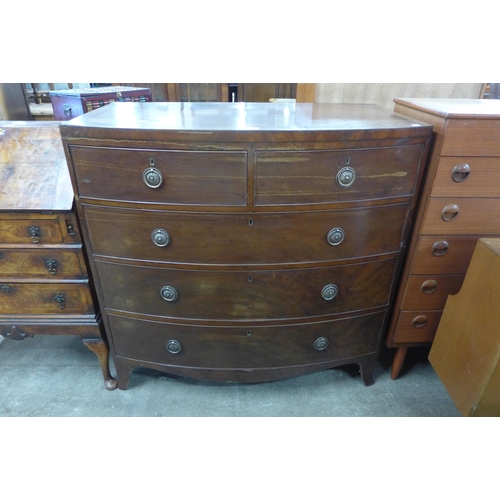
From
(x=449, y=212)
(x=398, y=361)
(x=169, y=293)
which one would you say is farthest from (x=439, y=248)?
(x=169, y=293)

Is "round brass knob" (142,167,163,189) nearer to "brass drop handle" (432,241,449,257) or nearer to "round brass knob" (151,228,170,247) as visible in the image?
"round brass knob" (151,228,170,247)

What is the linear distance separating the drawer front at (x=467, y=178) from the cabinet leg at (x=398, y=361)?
2.34 ft

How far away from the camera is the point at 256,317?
1306 millimetres

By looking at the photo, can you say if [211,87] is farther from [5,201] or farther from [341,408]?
[341,408]

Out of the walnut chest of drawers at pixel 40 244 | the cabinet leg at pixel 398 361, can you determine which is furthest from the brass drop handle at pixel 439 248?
the walnut chest of drawers at pixel 40 244

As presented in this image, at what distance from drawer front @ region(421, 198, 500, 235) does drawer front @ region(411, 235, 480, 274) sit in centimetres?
3

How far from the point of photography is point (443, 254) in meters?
1.30

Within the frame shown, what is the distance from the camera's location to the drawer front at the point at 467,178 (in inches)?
45.4

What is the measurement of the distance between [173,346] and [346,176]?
871 millimetres

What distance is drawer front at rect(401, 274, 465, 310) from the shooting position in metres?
1.36

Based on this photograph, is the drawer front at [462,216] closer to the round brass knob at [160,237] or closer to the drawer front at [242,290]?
the drawer front at [242,290]

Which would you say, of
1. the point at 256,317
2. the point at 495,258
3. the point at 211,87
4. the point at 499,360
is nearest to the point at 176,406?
the point at 256,317

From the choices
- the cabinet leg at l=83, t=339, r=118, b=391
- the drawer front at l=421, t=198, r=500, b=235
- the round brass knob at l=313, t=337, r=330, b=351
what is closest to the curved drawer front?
the drawer front at l=421, t=198, r=500, b=235
